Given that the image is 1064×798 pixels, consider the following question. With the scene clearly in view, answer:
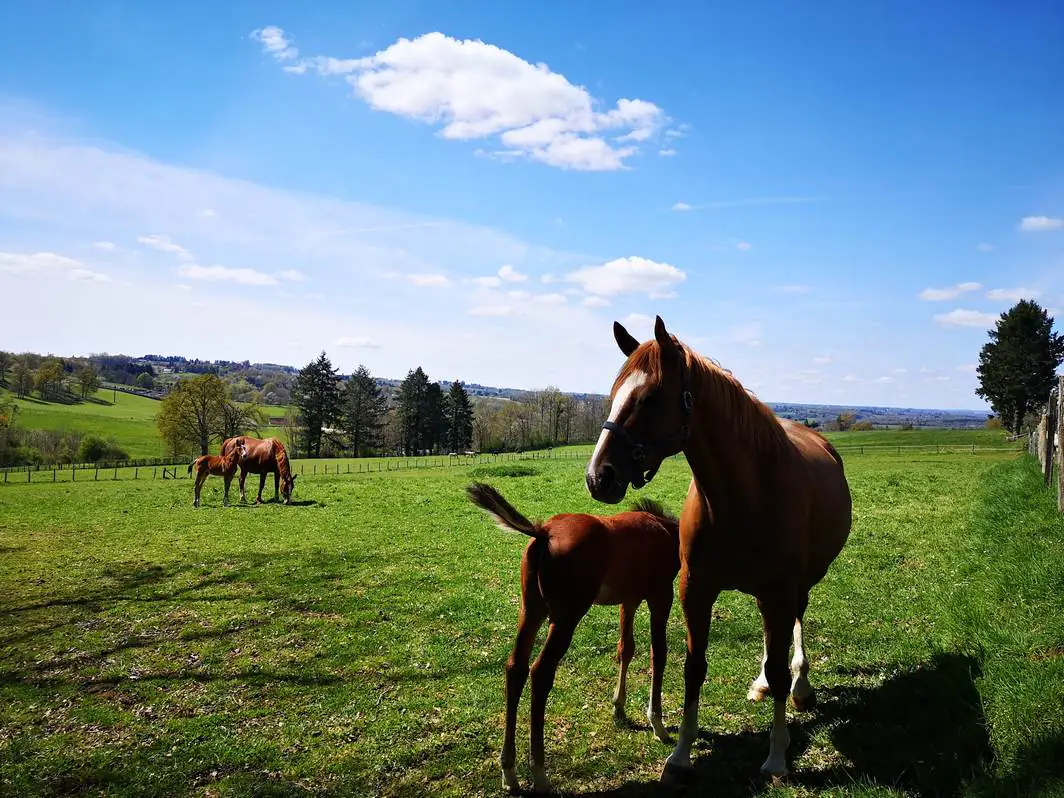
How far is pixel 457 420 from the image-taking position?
265ft

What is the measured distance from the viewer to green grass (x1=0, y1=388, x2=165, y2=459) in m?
70.0

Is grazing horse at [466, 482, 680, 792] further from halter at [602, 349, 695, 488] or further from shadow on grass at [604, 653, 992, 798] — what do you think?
halter at [602, 349, 695, 488]

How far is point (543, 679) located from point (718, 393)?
8.29 ft

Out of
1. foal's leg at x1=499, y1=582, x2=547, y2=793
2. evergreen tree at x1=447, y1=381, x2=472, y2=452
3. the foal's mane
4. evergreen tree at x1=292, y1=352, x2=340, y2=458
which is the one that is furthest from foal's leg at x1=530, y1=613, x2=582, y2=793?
evergreen tree at x1=447, y1=381, x2=472, y2=452

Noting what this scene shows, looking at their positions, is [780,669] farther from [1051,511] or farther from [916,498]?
[916,498]

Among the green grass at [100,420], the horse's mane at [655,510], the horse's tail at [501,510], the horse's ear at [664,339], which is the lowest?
the green grass at [100,420]

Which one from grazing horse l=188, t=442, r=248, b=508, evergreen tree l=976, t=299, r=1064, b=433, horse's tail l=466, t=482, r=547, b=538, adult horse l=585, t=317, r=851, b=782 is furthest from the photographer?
evergreen tree l=976, t=299, r=1064, b=433

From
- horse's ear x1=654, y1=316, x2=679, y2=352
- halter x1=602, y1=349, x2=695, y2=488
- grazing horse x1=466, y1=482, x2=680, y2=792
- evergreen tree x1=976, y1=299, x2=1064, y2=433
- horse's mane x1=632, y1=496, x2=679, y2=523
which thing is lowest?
grazing horse x1=466, y1=482, x2=680, y2=792

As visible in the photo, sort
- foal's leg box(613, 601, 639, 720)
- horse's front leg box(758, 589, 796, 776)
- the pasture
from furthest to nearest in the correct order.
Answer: foal's leg box(613, 601, 639, 720)
the pasture
horse's front leg box(758, 589, 796, 776)

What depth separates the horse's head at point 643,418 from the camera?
3.47 m

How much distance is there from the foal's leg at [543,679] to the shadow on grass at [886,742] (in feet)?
1.95

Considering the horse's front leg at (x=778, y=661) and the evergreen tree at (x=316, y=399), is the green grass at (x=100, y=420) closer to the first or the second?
the evergreen tree at (x=316, y=399)

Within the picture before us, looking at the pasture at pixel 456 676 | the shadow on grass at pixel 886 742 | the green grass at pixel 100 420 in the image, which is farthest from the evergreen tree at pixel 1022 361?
the green grass at pixel 100 420

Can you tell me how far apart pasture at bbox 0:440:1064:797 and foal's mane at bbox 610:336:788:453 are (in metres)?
2.41
